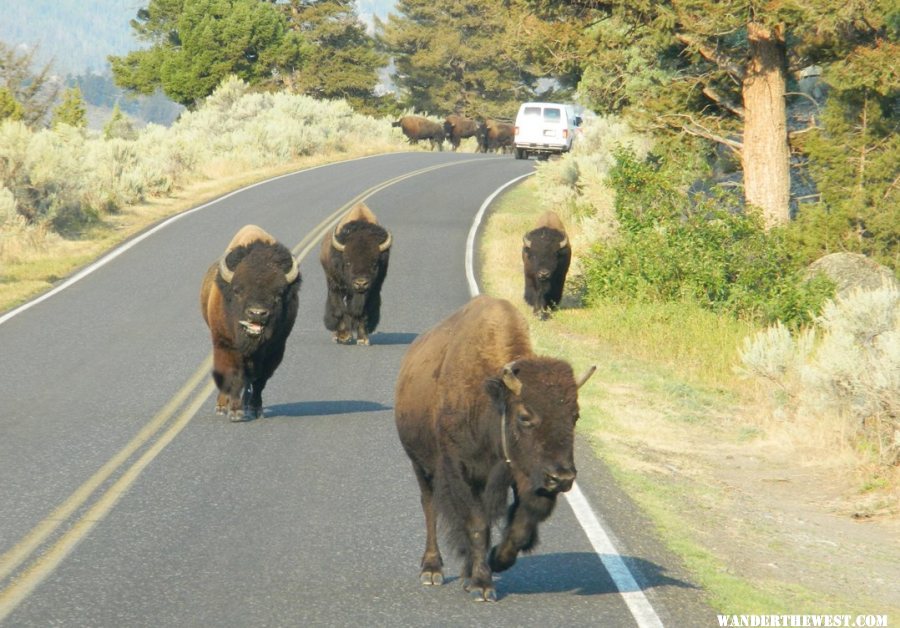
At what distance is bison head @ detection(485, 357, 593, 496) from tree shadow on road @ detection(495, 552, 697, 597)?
4.12ft

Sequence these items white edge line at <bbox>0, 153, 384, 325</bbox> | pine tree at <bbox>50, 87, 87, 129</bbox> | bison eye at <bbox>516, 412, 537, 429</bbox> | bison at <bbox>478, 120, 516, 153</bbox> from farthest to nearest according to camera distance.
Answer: bison at <bbox>478, 120, 516, 153</bbox> → pine tree at <bbox>50, 87, 87, 129</bbox> → white edge line at <bbox>0, 153, 384, 325</bbox> → bison eye at <bbox>516, 412, 537, 429</bbox>

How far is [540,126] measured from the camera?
54969 mm

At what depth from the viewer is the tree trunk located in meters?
25.6

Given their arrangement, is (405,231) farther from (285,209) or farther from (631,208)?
(631,208)

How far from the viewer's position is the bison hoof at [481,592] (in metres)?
7.36

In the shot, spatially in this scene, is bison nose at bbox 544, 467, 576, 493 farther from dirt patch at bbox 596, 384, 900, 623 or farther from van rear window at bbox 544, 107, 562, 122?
van rear window at bbox 544, 107, 562, 122

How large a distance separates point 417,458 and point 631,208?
57.5ft

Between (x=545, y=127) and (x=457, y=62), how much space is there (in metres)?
41.3

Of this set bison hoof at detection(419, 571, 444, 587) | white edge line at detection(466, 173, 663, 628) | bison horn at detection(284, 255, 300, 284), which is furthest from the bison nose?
bison horn at detection(284, 255, 300, 284)

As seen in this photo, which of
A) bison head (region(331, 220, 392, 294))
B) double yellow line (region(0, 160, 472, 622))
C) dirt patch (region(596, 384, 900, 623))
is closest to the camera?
double yellow line (region(0, 160, 472, 622))

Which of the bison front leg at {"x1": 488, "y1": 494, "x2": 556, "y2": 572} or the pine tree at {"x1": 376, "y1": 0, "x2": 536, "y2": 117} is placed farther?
the pine tree at {"x1": 376, "y1": 0, "x2": 536, "y2": 117}

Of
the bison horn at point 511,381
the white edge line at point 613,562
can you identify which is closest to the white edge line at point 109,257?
the white edge line at point 613,562

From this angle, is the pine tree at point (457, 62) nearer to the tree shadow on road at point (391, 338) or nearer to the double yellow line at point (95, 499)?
the tree shadow on road at point (391, 338)

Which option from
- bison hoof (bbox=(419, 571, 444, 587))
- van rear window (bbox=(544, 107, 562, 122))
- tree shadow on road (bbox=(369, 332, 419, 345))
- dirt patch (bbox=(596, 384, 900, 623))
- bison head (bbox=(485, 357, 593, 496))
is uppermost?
van rear window (bbox=(544, 107, 562, 122))
